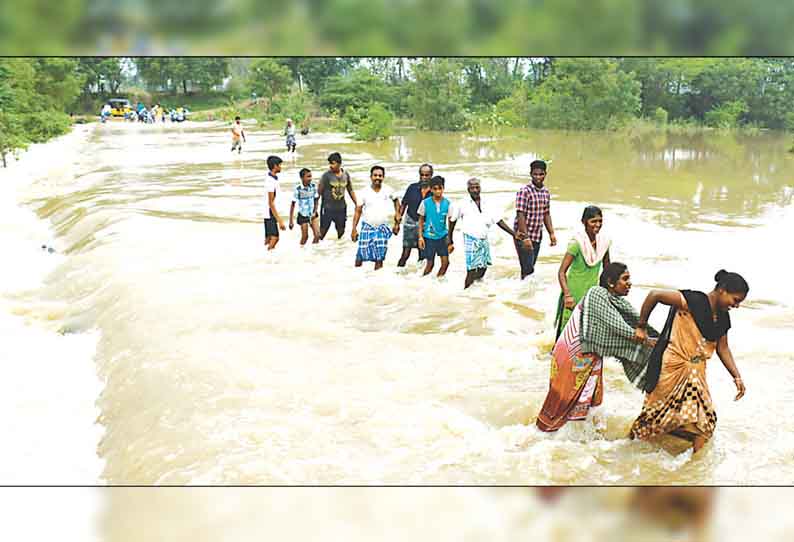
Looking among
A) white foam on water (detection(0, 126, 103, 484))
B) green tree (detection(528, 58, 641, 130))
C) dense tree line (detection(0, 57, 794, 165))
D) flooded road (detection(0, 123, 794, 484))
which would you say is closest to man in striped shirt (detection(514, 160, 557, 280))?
flooded road (detection(0, 123, 794, 484))

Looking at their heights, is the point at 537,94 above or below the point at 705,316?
above

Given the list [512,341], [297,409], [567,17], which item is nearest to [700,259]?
[512,341]

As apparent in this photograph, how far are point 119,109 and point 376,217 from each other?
4225cm

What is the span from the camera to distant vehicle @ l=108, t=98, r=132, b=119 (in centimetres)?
4500

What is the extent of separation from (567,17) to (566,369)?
3323 millimetres

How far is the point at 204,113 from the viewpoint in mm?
48000

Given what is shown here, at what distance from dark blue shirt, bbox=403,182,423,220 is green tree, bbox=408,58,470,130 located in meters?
25.6

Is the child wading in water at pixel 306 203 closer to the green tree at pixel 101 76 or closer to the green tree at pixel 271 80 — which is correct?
the green tree at pixel 101 76

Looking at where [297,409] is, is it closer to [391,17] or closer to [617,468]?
[617,468]

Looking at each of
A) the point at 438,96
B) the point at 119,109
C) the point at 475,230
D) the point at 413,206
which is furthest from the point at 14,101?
the point at 119,109

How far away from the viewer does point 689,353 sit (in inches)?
145

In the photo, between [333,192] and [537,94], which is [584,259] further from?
[537,94]

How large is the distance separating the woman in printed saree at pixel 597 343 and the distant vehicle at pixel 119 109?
1778 inches

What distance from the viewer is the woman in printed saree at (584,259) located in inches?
190
